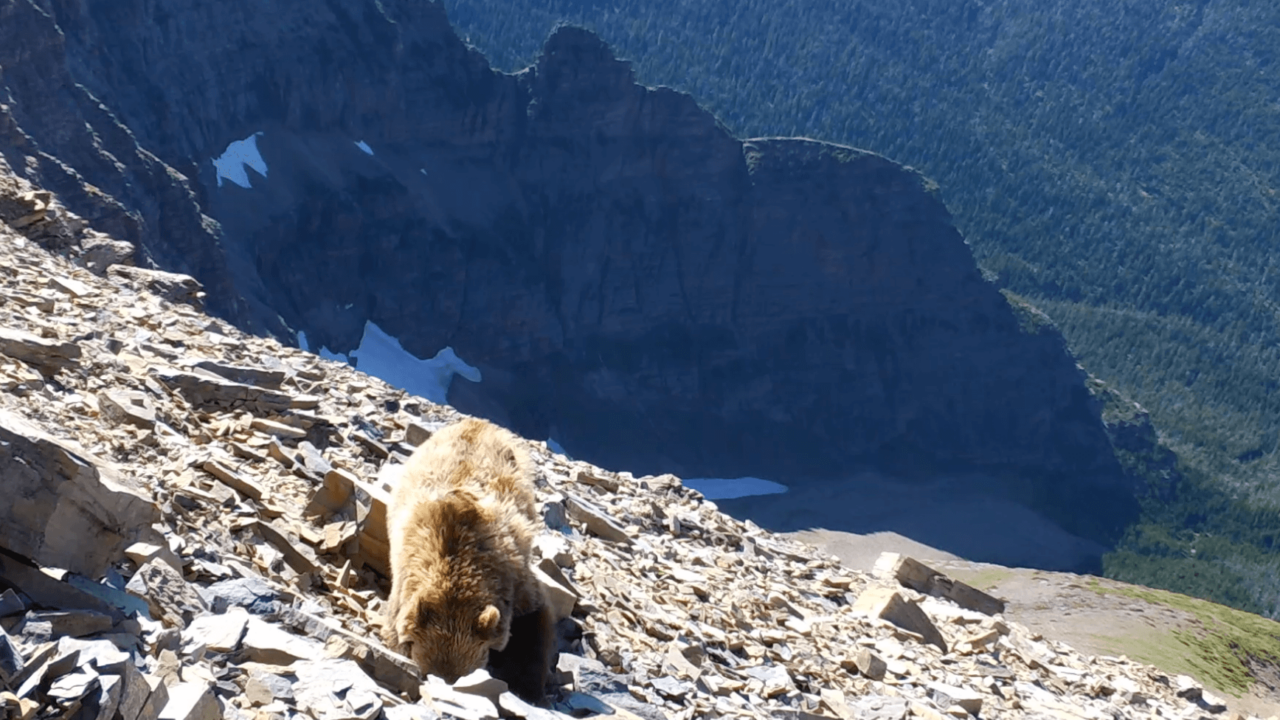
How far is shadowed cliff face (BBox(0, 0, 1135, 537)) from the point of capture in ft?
424

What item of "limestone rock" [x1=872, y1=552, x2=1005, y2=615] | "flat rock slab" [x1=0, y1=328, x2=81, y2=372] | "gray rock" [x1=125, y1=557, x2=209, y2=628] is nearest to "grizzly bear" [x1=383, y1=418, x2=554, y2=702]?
"gray rock" [x1=125, y1=557, x2=209, y2=628]

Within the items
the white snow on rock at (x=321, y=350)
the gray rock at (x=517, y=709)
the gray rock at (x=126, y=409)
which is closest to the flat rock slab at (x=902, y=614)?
the gray rock at (x=517, y=709)

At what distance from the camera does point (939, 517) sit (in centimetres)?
15962

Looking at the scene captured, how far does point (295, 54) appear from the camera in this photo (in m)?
139

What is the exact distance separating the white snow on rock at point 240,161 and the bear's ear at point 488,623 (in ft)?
414

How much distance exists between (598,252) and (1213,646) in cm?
12094

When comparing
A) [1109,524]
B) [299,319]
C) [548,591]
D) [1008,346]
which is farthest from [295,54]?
[548,591]

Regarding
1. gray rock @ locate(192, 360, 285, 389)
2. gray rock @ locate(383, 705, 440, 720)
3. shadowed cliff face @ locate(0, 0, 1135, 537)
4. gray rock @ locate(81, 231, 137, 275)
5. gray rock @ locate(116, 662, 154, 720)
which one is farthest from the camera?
shadowed cliff face @ locate(0, 0, 1135, 537)

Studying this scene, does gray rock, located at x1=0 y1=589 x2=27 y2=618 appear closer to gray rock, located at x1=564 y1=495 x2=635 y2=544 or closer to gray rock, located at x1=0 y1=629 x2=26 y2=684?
gray rock, located at x1=0 y1=629 x2=26 y2=684

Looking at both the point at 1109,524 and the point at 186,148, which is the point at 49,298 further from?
→ the point at 1109,524

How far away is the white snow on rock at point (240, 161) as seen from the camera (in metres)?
127

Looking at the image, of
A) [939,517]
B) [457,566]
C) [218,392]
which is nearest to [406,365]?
[939,517]

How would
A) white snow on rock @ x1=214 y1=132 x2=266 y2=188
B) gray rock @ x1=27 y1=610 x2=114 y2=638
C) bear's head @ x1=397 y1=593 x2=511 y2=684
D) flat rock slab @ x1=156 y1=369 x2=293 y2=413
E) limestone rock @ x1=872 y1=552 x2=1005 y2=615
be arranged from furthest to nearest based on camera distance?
white snow on rock @ x1=214 y1=132 x2=266 y2=188 < limestone rock @ x1=872 y1=552 x2=1005 y2=615 < flat rock slab @ x1=156 y1=369 x2=293 y2=413 < bear's head @ x1=397 y1=593 x2=511 y2=684 < gray rock @ x1=27 y1=610 x2=114 y2=638

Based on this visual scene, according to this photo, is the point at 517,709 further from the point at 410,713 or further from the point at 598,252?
the point at 598,252
